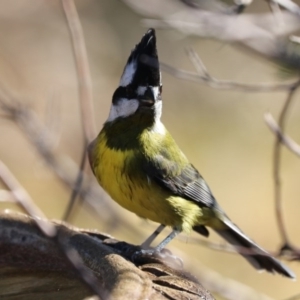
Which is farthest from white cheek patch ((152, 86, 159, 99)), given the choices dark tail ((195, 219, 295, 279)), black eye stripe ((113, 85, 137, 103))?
dark tail ((195, 219, 295, 279))

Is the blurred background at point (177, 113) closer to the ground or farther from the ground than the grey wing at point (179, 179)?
closer to the ground

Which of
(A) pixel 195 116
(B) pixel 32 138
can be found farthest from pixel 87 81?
(A) pixel 195 116

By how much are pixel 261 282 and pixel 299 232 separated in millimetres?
720

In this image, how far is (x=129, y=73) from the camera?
10.6 ft

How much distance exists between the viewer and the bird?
354 cm

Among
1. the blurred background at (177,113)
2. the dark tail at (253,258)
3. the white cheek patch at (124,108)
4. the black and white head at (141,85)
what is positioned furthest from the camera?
the blurred background at (177,113)

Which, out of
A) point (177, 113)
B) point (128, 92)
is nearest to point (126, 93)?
point (128, 92)

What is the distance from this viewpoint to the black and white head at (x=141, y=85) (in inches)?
118

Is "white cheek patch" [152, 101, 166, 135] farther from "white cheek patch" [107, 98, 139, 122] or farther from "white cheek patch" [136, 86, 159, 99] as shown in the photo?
"white cheek patch" [136, 86, 159, 99]

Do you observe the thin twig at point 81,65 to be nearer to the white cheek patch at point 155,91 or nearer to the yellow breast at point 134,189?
the white cheek patch at point 155,91

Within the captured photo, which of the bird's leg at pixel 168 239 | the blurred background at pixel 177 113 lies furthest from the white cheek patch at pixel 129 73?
the blurred background at pixel 177 113

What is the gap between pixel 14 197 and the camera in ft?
7.25

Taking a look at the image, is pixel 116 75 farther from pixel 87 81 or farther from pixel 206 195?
pixel 87 81

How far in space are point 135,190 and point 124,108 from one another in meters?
0.40
